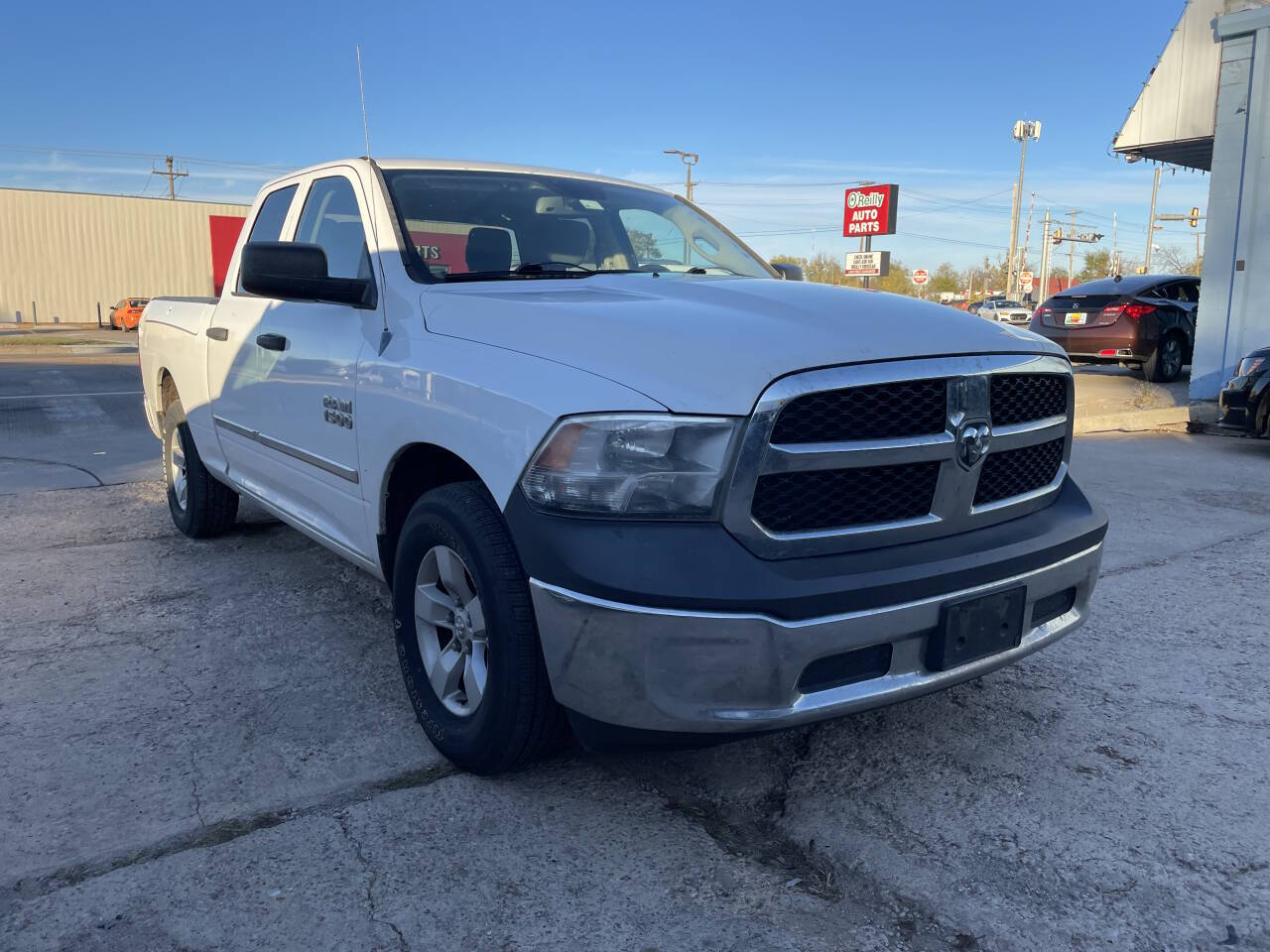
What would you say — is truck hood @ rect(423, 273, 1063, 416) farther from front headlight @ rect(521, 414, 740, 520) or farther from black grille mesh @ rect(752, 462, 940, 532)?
black grille mesh @ rect(752, 462, 940, 532)

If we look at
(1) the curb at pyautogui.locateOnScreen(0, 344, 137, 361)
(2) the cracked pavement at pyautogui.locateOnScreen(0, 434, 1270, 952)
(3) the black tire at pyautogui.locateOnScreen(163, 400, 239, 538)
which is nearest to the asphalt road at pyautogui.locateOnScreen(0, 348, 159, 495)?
(3) the black tire at pyautogui.locateOnScreen(163, 400, 239, 538)

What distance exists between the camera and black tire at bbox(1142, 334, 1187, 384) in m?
13.0

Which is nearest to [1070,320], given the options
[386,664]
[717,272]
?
[717,272]

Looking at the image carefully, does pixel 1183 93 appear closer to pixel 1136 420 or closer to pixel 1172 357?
pixel 1172 357

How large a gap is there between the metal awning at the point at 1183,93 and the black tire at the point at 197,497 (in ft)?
40.0

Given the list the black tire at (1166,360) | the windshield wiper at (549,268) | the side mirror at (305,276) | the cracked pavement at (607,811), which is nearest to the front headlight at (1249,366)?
the black tire at (1166,360)

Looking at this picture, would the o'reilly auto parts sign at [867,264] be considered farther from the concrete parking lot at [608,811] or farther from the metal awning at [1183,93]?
the concrete parking lot at [608,811]

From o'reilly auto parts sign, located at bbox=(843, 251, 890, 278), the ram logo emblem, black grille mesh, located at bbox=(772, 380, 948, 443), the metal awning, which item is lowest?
the ram logo emblem

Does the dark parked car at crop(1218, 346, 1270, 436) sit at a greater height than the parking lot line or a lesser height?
greater

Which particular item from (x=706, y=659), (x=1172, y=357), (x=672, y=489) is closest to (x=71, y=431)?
(x=672, y=489)

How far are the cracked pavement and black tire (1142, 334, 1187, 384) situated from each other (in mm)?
10148

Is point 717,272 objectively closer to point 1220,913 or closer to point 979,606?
point 979,606

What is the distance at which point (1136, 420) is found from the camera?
1055 cm

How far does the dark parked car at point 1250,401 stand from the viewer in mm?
8438
